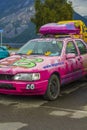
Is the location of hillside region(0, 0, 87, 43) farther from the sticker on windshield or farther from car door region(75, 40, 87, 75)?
the sticker on windshield

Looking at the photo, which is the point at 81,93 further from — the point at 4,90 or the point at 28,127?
the point at 28,127

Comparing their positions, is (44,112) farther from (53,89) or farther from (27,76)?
(53,89)

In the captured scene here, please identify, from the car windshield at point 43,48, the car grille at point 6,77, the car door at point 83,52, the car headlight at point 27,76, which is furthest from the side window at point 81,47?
the car grille at point 6,77

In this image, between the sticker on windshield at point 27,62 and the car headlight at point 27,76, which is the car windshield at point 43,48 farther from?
the car headlight at point 27,76

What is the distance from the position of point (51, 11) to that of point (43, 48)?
107ft

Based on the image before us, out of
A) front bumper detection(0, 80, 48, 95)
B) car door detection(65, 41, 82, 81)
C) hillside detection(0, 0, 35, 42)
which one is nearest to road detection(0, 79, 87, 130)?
front bumper detection(0, 80, 48, 95)

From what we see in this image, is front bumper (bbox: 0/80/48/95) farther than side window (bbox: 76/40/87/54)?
No

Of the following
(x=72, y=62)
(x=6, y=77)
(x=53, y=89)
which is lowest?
(x=53, y=89)

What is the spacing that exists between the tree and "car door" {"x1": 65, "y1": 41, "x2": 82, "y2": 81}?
31.3m

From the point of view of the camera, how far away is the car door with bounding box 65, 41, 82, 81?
405 inches

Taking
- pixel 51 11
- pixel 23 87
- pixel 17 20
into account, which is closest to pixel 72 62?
pixel 23 87

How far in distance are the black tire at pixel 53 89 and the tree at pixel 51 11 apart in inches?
1298

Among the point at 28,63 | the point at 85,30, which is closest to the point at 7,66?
the point at 28,63

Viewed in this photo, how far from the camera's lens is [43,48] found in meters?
10.5
